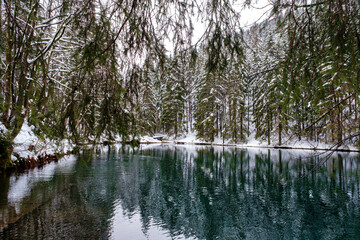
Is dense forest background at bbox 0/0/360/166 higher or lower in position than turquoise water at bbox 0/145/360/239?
higher

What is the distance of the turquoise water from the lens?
531cm

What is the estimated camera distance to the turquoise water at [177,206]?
5.31 metres

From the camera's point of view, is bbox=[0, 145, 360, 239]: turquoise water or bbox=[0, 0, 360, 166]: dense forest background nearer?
bbox=[0, 0, 360, 166]: dense forest background

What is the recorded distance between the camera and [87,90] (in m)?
2.07

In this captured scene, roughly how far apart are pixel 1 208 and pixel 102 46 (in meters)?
6.38

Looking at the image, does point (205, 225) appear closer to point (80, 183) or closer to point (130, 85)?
point (130, 85)

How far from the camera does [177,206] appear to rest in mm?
7059

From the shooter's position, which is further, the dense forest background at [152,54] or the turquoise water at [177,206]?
the turquoise water at [177,206]

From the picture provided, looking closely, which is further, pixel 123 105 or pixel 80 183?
pixel 80 183

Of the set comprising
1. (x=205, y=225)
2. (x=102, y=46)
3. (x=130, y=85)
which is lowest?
(x=205, y=225)

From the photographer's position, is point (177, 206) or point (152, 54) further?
point (177, 206)

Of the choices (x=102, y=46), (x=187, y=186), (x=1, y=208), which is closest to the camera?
(x=102, y=46)

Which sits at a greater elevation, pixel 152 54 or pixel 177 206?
pixel 152 54

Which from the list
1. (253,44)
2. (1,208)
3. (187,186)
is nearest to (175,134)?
(187,186)
